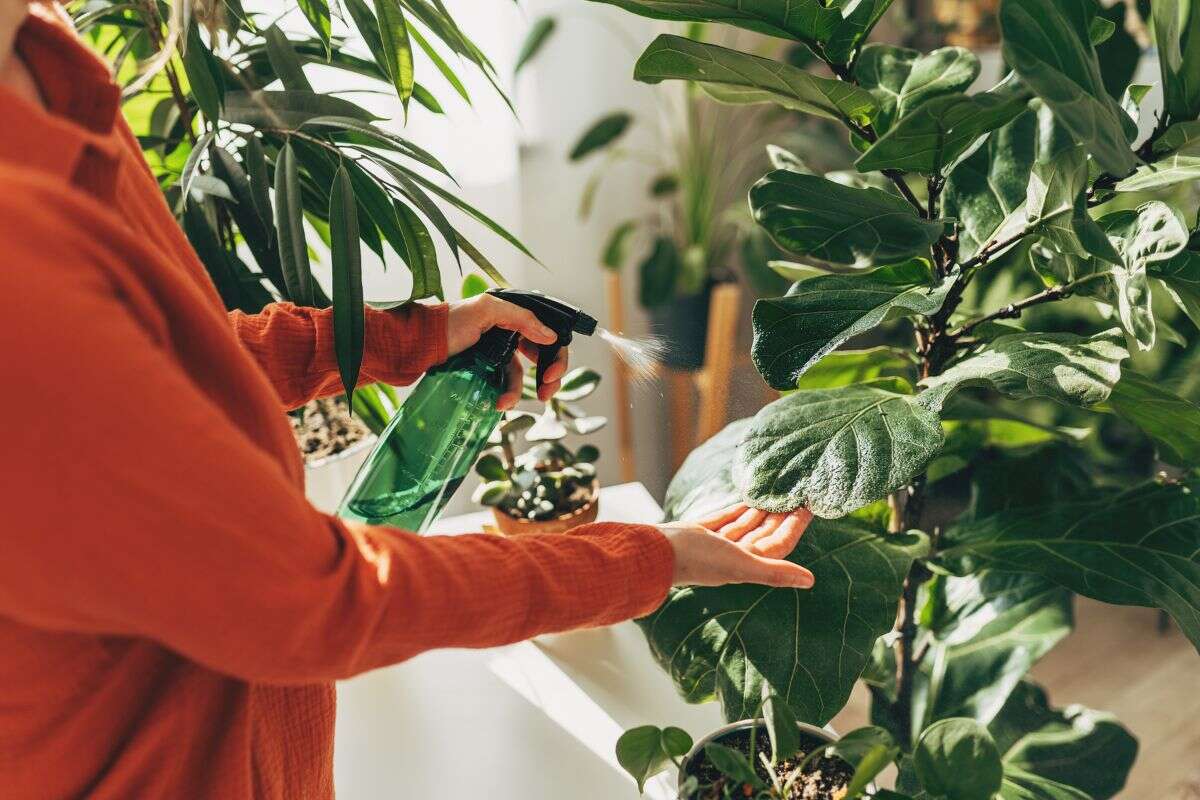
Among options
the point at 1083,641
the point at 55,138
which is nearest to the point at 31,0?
the point at 55,138

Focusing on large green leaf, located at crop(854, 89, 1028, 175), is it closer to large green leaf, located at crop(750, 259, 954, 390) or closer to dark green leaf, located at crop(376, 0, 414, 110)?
large green leaf, located at crop(750, 259, 954, 390)

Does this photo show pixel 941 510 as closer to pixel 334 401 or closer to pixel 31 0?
pixel 334 401

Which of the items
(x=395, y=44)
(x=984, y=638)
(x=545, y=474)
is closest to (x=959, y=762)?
(x=984, y=638)

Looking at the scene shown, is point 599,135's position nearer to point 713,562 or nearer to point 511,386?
point 511,386

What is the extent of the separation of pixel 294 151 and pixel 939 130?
59cm

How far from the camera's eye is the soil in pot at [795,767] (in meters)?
0.68

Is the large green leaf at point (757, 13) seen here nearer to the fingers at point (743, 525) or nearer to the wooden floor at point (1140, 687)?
the fingers at point (743, 525)

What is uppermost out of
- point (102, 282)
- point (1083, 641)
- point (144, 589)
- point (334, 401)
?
point (102, 282)

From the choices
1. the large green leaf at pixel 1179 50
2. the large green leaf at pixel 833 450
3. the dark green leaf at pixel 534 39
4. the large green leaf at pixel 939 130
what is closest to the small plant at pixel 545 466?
the large green leaf at pixel 833 450

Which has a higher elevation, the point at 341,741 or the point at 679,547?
the point at 679,547

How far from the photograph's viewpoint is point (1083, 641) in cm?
217

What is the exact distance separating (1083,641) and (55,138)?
7.48ft

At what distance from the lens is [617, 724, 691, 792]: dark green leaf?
0.65 m

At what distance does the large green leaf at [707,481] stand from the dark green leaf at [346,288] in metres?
0.29
